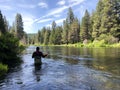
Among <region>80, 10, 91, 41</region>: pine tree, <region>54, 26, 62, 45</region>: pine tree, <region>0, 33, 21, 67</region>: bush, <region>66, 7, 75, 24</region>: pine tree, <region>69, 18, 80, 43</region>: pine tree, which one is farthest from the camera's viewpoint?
<region>54, 26, 62, 45</region>: pine tree

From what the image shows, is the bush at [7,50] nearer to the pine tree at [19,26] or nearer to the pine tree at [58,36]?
the pine tree at [19,26]

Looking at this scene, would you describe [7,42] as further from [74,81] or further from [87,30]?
[87,30]

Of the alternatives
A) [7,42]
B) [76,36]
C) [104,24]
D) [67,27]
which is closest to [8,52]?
[7,42]

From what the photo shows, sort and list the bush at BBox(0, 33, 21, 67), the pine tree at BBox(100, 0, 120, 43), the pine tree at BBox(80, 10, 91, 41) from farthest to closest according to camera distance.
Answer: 1. the pine tree at BBox(80, 10, 91, 41)
2. the pine tree at BBox(100, 0, 120, 43)
3. the bush at BBox(0, 33, 21, 67)

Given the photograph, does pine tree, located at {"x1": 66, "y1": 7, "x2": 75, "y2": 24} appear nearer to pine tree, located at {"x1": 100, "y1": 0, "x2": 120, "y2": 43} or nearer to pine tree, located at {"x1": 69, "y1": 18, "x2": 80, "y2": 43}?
pine tree, located at {"x1": 69, "y1": 18, "x2": 80, "y2": 43}

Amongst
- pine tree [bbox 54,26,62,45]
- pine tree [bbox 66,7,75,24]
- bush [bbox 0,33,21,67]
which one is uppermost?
pine tree [bbox 66,7,75,24]

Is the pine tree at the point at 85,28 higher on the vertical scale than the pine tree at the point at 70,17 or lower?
lower

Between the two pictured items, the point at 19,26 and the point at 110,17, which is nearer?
the point at 110,17

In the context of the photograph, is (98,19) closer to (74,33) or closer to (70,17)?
(74,33)

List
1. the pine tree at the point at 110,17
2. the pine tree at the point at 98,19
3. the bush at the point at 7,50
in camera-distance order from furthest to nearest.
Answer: the pine tree at the point at 98,19
the pine tree at the point at 110,17
the bush at the point at 7,50

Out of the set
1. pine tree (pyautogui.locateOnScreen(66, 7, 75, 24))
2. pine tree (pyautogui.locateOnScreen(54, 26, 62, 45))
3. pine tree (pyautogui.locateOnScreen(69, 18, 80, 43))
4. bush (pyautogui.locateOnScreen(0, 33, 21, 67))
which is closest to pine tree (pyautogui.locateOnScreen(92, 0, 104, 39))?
pine tree (pyautogui.locateOnScreen(69, 18, 80, 43))

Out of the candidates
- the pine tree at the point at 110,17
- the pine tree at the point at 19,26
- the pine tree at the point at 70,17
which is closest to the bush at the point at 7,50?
the pine tree at the point at 110,17

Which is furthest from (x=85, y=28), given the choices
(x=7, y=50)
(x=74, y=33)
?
(x=7, y=50)

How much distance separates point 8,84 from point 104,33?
5723cm
